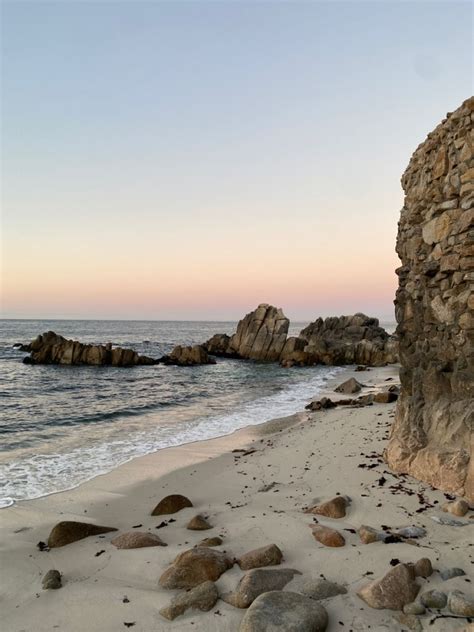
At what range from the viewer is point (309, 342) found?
52.6m

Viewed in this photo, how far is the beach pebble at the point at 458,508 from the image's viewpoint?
5.36 meters

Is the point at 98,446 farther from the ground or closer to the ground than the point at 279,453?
closer to the ground

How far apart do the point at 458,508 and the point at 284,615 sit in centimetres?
314

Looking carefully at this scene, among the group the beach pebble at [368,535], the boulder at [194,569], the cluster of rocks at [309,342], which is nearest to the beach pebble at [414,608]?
the beach pebble at [368,535]

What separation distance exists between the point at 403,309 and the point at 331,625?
5.67 meters

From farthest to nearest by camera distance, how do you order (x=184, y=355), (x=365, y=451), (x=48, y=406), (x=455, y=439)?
(x=184, y=355)
(x=48, y=406)
(x=365, y=451)
(x=455, y=439)

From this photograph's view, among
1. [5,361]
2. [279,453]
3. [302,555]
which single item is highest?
[302,555]

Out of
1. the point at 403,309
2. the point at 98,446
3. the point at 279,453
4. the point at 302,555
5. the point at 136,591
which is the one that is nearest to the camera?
the point at 136,591

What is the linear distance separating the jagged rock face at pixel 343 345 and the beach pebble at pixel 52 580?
3949cm

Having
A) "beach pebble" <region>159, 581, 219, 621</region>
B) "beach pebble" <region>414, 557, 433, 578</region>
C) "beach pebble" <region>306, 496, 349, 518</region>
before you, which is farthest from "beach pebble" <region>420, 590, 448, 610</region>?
"beach pebble" <region>306, 496, 349, 518</region>

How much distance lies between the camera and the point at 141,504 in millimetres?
7875

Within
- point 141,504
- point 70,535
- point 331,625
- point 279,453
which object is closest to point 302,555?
point 331,625

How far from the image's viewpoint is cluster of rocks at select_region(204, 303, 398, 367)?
1837 inches

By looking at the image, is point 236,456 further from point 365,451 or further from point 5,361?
point 5,361
